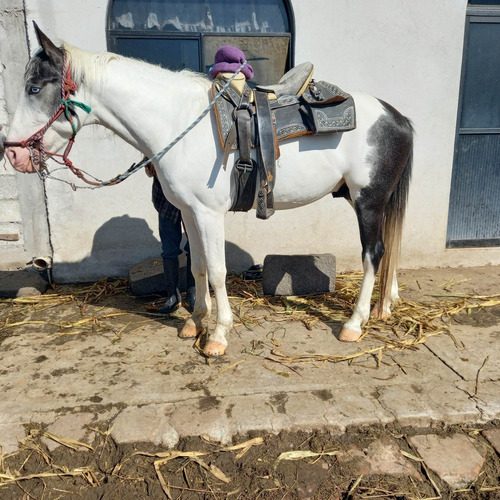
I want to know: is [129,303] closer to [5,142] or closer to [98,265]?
[98,265]

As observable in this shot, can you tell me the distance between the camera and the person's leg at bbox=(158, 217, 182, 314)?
370 cm

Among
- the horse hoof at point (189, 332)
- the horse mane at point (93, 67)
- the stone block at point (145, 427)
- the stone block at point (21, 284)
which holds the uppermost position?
the horse mane at point (93, 67)

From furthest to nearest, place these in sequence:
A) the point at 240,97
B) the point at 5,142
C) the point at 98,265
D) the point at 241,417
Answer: the point at 98,265
the point at 240,97
the point at 5,142
the point at 241,417

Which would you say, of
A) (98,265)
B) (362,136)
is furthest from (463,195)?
(98,265)

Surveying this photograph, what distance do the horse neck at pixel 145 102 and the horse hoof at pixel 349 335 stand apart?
71.6 inches

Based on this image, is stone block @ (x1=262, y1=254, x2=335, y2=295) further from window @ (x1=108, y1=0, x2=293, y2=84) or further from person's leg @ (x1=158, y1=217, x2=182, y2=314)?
window @ (x1=108, y1=0, x2=293, y2=84)

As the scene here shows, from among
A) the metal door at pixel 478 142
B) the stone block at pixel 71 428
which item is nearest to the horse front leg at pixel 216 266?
the stone block at pixel 71 428

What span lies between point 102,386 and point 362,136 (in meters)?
2.34

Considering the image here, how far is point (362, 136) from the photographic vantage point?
3094 mm

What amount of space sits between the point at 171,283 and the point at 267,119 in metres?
1.70

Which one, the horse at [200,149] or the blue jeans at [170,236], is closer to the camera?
the horse at [200,149]

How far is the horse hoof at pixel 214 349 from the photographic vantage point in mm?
3037

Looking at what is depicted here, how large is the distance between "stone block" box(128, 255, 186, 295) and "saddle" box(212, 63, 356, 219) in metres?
1.48

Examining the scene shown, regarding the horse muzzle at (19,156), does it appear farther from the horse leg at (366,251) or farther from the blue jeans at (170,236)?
the horse leg at (366,251)
